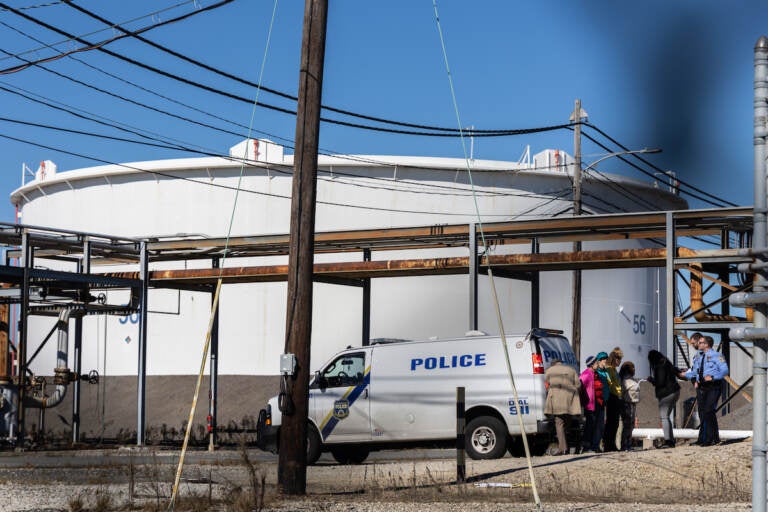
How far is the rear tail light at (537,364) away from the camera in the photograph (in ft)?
57.2

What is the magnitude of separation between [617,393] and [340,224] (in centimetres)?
1797

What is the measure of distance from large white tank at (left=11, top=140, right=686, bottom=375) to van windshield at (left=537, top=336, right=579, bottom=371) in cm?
1540

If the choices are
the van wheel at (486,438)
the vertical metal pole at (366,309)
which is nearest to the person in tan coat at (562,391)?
the van wheel at (486,438)

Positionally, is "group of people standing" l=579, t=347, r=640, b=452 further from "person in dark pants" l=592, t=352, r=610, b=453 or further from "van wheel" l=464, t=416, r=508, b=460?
"van wheel" l=464, t=416, r=508, b=460

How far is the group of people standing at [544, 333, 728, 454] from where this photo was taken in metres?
17.1

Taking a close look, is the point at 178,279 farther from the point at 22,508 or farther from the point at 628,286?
the point at 628,286

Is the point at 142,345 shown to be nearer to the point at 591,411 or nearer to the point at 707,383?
the point at 591,411

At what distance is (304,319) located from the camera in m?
12.8

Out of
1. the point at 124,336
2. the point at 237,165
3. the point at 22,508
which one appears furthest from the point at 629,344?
the point at 22,508

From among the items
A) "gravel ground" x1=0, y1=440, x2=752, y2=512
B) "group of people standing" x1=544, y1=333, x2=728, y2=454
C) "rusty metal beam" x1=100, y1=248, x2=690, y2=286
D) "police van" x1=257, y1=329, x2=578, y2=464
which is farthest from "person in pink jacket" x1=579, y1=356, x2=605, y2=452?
"rusty metal beam" x1=100, y1=248, x2=690, y2=286

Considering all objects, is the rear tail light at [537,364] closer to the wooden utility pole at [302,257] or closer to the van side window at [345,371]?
the van side window at [345,371]

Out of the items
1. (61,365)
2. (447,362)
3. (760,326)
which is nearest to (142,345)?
(61,365)

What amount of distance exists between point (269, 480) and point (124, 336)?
79.7 ft

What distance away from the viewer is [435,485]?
1366cm
